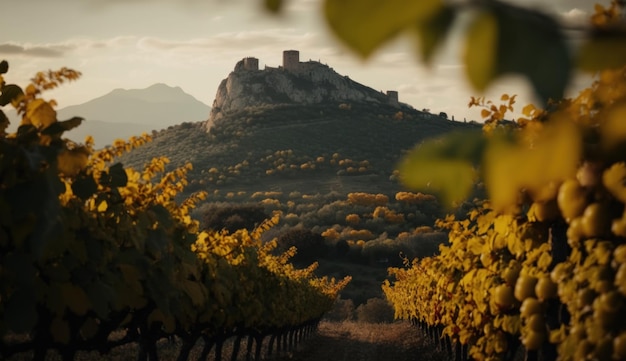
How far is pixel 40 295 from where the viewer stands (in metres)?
4.24

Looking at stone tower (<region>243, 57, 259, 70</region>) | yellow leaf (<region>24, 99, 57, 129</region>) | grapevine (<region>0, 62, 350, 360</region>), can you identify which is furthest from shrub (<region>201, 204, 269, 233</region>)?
stone tower (<region>243, 57, 259, 70</region>)

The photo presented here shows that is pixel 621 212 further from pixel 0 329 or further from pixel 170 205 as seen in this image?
pixel 170 205

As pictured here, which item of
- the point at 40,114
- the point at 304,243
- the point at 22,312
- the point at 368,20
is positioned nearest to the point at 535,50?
the point at 368,20

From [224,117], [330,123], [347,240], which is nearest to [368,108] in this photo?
[330,123]

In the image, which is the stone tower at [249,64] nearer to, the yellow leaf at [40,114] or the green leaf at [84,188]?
the green leaf at [84,188]

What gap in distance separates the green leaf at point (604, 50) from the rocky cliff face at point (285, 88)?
11296 cm

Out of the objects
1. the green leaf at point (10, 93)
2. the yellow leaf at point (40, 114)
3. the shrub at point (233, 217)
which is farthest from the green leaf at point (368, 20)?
the shrub at point (233, 217)

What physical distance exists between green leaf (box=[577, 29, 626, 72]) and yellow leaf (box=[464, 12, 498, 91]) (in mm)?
72

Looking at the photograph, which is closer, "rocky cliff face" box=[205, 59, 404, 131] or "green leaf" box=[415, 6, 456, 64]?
"green leaf" box=[415, 6, 456, 64]

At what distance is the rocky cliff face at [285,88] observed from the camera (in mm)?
116875

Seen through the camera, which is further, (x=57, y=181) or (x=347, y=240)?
(x=347, y=240)

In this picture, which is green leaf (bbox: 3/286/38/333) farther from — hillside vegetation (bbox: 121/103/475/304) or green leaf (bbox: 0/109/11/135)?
hillside vegetation (bbox: 121/103/475/304)

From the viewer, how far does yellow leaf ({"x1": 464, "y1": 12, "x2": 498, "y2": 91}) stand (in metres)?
0.60

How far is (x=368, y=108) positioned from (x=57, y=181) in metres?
108
